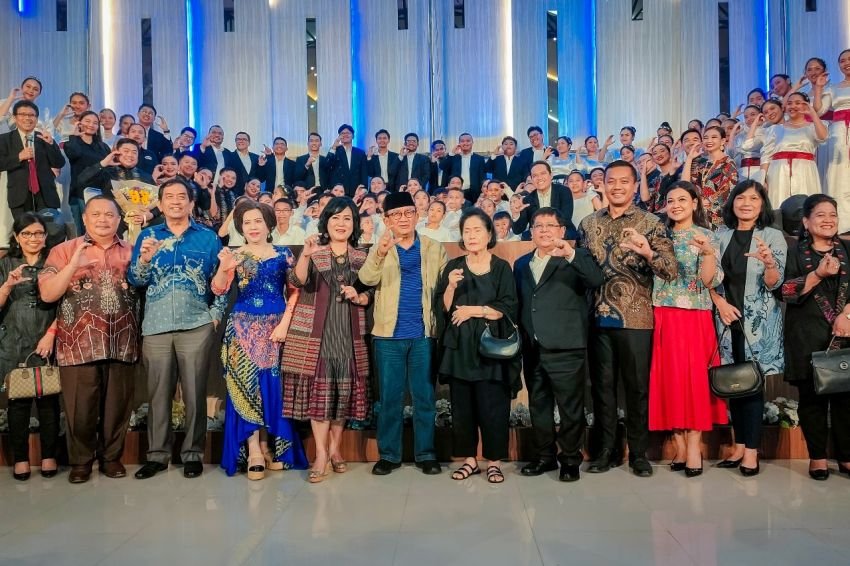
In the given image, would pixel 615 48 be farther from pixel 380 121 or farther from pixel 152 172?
pixel 152 172

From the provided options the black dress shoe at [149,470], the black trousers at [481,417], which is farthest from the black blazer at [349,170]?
the black trousers at [481,417]

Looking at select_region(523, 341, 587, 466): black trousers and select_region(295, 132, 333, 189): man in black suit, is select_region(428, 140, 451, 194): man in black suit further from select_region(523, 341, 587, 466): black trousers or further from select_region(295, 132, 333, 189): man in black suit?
select_region(523, 341, 587, 466): black trousers

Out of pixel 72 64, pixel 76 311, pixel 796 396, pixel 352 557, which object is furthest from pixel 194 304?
pixel 72 64

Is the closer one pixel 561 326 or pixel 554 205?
pixel 561 326

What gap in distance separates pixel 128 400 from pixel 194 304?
685mm

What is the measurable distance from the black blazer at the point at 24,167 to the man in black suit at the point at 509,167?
5066 millimetres

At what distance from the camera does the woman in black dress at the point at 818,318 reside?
351 cm

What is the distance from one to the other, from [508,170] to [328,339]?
19.3ft

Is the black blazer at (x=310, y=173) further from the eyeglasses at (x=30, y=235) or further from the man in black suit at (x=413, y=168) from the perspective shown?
the eyeglasses at (x=30, y=235)

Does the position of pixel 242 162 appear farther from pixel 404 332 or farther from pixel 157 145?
pixel 404 332

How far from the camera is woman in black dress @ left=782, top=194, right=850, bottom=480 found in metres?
3.51

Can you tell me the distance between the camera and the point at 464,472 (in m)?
3.62

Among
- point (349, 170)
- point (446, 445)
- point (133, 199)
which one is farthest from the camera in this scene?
point (349, 170)

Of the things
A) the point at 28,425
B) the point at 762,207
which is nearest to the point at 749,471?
the point at 762,207
